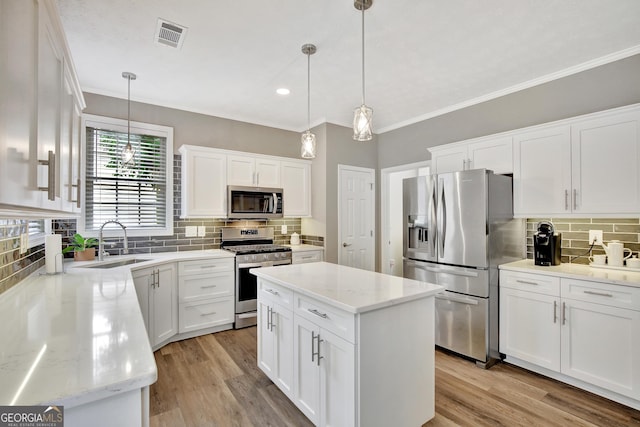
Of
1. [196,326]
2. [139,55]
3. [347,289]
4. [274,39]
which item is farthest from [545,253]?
[139,55]

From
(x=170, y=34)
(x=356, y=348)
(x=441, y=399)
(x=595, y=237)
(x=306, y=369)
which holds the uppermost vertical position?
(x=170, y=34)

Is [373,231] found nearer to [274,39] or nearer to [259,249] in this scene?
[259,249]

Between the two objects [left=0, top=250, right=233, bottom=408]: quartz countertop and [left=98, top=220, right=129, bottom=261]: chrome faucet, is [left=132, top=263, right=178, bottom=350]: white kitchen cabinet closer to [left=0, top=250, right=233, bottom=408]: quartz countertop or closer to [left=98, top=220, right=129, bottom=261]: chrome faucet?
[left=98, top=220, right=129, bottom=261]: chrome faucet

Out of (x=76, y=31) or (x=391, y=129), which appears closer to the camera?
(x=76, y=31)

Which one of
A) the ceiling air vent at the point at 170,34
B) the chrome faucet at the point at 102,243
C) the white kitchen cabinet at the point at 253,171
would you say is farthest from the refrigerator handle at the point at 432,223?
the chrome faucet at the point at 102,243

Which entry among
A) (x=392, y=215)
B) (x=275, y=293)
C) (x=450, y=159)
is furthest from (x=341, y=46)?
(x=392, y=215)

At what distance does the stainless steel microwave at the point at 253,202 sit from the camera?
3887mm

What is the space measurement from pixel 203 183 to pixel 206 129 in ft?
2.75

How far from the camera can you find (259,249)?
3973mm

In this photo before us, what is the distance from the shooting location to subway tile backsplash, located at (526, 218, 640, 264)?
8.58ft

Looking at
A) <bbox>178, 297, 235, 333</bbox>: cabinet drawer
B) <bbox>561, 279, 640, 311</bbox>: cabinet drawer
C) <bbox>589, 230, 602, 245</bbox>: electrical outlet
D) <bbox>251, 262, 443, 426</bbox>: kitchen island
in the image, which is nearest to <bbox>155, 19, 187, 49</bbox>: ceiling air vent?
<bbox>251, 262, 443, 426</bbox>: kitchen island

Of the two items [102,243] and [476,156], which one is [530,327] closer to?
[476,156]

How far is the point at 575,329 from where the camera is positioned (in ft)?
8.04

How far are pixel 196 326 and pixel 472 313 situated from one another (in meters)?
2.88
